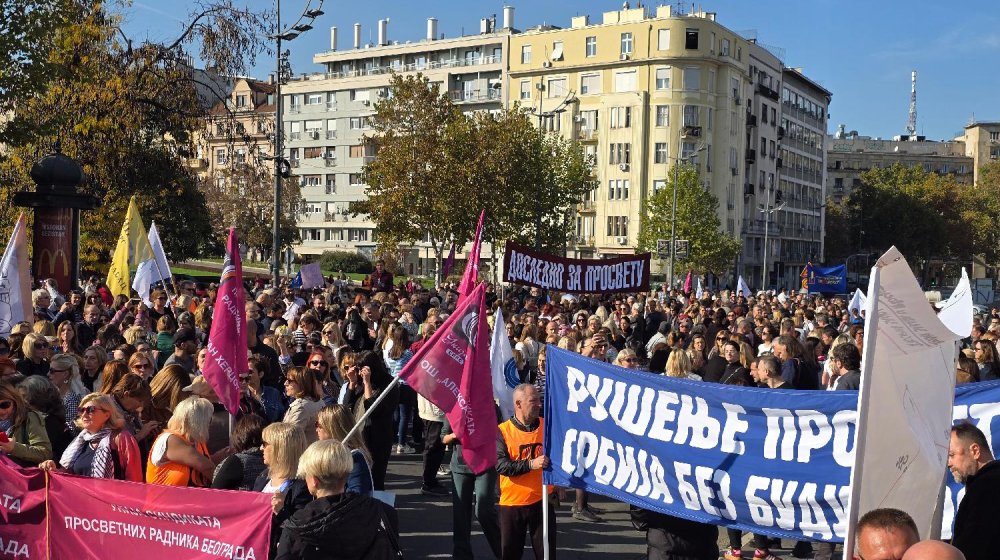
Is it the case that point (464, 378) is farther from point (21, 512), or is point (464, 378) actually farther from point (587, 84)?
point (587, 84)

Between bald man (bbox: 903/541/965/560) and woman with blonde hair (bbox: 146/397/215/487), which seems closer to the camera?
bald man (bbox: 903/541/965/560)

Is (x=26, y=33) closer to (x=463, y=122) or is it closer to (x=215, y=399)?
(x=215, y=399)

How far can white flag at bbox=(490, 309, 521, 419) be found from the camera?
949 centimetres

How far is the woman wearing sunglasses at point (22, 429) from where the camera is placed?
6.95 m

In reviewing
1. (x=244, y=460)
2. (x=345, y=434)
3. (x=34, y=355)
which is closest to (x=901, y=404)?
(x=345, y=434)

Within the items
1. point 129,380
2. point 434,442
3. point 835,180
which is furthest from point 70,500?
point 835,180

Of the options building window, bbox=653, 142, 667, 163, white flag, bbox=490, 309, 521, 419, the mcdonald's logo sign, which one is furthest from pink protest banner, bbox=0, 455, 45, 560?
building window, bbox=653, 142, 667, 163

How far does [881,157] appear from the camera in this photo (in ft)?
450

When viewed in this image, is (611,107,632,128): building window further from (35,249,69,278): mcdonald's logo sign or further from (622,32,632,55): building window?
(35,249,69,278): mcdonald's logo sign

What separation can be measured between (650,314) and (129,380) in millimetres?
14171

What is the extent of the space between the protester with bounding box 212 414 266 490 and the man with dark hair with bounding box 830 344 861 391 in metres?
5.97

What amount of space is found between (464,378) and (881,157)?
139193 mm

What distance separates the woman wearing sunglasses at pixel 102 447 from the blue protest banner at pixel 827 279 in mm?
31181

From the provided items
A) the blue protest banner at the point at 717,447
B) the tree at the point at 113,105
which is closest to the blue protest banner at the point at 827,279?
the tree at the point at 113,105
